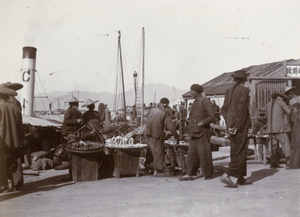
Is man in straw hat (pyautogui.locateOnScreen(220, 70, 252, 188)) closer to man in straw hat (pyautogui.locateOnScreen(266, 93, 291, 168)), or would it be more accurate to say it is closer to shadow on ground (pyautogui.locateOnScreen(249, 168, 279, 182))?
shadow on ground (pyautogui.locateOnScreen(249, 168, 279, 182))

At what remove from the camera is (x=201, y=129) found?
820 centimetres

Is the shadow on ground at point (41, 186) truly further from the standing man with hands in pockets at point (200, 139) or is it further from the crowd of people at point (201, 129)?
the standing man with hands in pockets at point (200, 139)

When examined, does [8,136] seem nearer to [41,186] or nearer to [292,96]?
[41,186]

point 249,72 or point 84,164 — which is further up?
point 249,72

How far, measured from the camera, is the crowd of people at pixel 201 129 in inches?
280

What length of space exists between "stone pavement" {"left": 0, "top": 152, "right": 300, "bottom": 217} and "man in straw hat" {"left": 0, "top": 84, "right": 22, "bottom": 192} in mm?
451

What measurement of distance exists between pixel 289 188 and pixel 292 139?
345 centimetres

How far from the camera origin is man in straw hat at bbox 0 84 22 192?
696cm

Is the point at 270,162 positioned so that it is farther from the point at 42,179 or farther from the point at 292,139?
the point at 42,179

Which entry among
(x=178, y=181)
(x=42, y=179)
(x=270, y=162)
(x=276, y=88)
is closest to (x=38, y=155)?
(x=42, y=179)

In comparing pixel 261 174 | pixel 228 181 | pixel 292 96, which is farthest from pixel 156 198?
pixel 292 96

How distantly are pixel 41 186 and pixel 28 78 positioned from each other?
10.1 meters

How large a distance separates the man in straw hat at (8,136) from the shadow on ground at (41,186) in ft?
1.17

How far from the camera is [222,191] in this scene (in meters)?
6.71
